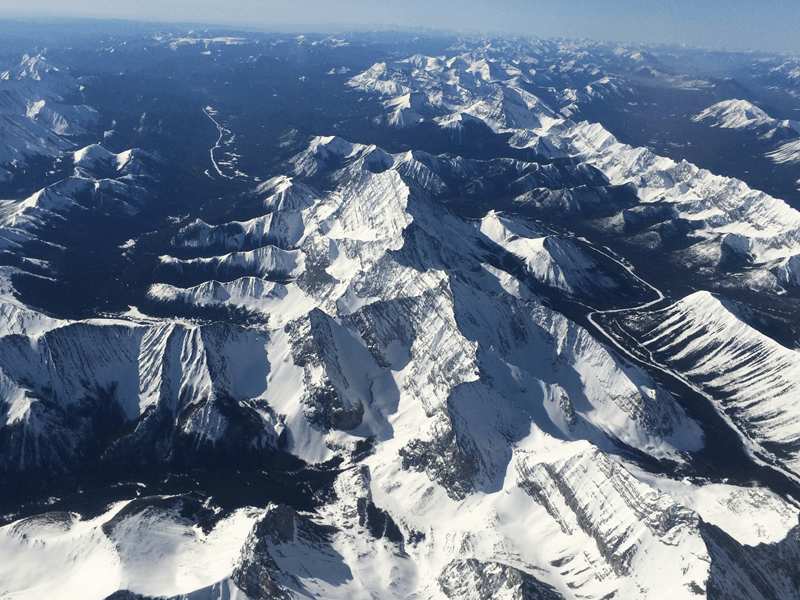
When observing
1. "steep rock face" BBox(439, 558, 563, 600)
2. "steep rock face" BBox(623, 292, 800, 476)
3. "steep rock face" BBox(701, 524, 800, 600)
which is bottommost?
"steep rock face" BBox(623, 292, 800, 476)

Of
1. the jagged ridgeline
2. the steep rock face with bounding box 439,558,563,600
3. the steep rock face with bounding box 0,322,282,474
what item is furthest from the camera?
the steep rock face with bounding box 0,322,282,474

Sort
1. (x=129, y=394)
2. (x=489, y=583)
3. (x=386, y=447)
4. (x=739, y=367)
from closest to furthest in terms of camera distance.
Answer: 1. (x=489, y=583)
2. (x=386, y=447)
3. (x=129, y=394)
4. (x=739, y=367)

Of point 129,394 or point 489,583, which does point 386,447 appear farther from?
point 129,394

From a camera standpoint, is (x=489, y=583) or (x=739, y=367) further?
(x=739, y=367)

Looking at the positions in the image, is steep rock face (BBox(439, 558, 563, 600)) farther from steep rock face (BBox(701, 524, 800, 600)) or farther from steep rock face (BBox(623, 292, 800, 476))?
steep rock face (BBox(623, 292, 800, 476))

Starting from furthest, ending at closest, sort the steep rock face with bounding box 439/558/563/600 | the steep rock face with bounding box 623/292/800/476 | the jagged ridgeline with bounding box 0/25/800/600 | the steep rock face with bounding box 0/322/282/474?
1. the steep rock face with bounding box 623/292/800/476
2. the steep rock face with bounding box 0/322/282/474
3. the jagged ridgeline with bounding box 0/25/800/600
4. the steep rock face with bounding box 439/558/563/600

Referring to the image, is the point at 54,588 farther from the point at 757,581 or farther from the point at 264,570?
the point at 757,581

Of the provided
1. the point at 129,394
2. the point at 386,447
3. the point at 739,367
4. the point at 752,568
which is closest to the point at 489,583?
the point at 752,568

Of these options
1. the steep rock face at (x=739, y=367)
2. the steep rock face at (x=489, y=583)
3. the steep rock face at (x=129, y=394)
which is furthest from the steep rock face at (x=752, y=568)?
the steep rock face at (x=129, y=394)

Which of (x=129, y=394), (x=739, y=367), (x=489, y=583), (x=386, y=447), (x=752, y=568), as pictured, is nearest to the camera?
(x=752, y=568)

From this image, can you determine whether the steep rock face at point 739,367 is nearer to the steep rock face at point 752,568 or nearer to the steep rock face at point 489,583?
the steep rock face at point 752,568

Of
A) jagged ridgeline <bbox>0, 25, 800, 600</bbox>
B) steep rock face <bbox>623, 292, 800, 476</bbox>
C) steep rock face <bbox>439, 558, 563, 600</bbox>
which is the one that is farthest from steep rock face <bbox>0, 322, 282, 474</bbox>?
steep rock face <bbox>623, 292, 800, 476</bbox>
